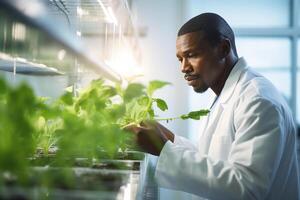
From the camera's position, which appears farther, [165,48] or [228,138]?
[165,48]

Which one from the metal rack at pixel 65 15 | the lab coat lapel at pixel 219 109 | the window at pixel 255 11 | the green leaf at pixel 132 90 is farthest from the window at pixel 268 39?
the green leaf at pixel 132 90

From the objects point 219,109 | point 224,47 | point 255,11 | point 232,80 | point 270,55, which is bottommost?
point 219,109

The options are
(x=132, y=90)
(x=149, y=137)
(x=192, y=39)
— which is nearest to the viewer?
(x=132, y=90)

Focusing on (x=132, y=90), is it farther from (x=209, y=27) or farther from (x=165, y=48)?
(x=165, y=48)

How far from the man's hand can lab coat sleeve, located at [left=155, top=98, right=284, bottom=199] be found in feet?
0.11

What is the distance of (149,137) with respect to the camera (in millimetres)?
1217

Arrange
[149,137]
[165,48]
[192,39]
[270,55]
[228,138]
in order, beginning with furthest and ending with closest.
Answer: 1. [270,55]
2. [165,48]
3. [192,39]
4. [228,138]
5. [149,137]

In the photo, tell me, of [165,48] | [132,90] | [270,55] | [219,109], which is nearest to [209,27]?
[219,109]

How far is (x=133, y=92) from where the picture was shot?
33.5 inches

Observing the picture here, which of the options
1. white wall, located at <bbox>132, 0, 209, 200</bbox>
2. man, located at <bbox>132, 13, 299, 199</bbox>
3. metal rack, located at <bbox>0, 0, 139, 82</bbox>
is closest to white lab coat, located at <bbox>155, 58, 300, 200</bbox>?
man, located at <bbox>132, 13, 299, 199</bbox>

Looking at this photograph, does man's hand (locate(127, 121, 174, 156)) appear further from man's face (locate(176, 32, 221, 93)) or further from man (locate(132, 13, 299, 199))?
man's face (locate(176, 32, 221, 93))

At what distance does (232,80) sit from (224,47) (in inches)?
6.2

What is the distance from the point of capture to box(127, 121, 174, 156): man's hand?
1.18 m

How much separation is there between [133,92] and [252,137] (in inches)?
23.3
